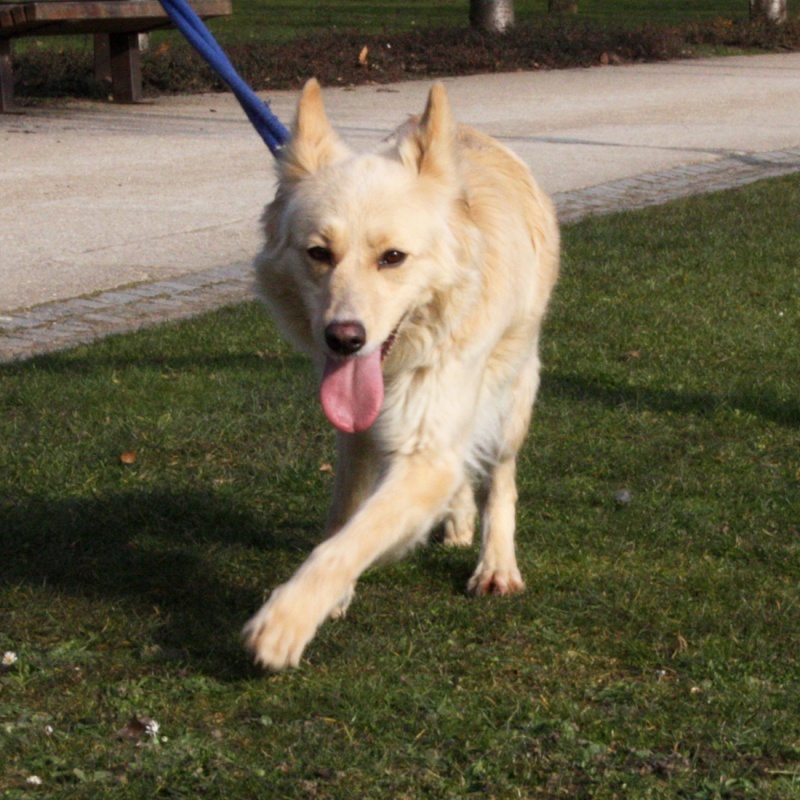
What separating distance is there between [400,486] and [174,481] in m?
1.83

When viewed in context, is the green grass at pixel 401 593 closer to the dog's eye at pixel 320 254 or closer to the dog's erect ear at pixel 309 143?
the dog's eye at pixel 320 254

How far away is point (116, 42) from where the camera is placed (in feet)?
56.6

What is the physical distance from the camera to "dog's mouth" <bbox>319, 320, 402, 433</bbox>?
397 cm

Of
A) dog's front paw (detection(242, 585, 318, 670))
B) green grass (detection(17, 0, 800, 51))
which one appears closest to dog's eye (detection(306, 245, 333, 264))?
dog's front paw (detection(242, 585, 318, 670))

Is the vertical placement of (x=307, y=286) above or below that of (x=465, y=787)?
above

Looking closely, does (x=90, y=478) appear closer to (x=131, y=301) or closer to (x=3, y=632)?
(x=3, y=632)

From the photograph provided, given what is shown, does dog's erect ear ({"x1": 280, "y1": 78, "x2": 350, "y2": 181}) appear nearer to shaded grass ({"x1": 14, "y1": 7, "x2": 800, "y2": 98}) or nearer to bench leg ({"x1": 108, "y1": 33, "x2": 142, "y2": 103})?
bench leg ({"x1": 108, "y1": 33, "x2": 142, "y2": 103})

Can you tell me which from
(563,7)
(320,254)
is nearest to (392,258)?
(320,254)

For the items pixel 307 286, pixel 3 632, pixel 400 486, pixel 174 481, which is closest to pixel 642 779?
pixel 400 486

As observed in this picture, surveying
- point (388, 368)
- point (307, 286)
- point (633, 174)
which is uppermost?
point (307, 286)

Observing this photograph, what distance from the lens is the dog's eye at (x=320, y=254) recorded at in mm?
4023

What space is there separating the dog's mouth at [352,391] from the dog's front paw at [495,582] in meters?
0.91

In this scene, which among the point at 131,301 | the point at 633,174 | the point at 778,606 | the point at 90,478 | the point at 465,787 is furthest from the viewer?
the point at 633,174

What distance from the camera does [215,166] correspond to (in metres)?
12.9
